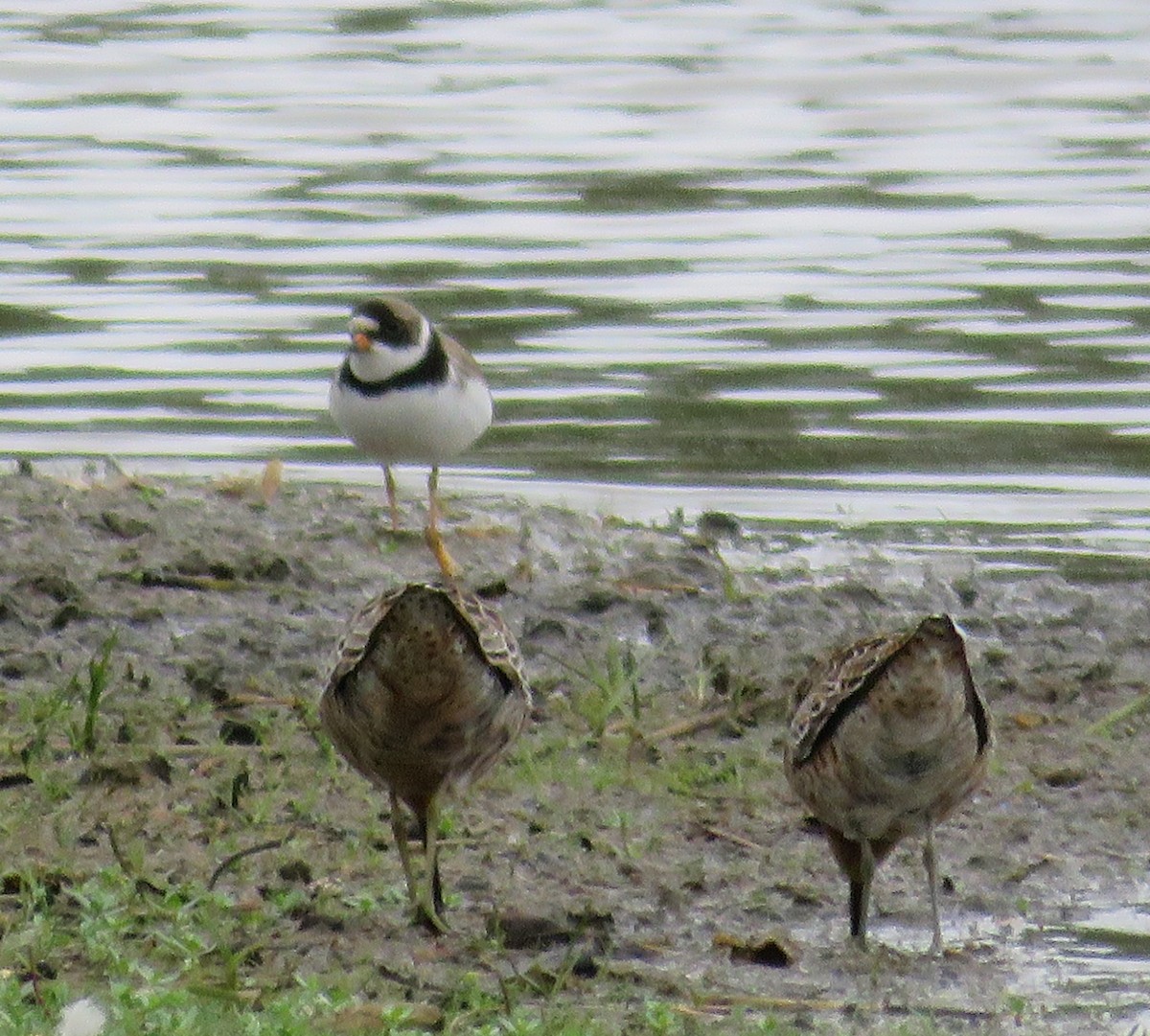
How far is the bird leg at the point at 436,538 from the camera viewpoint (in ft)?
34.3

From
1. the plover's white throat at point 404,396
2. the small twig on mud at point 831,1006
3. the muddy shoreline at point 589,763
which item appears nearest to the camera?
the small twig on mud at point 831,1006

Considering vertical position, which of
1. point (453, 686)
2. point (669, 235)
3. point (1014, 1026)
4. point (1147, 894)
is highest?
Result: point (453, 686)

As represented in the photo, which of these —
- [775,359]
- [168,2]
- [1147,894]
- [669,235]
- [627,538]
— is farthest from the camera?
[168,2]

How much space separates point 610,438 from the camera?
13180mm

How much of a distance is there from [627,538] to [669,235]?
20.5ft

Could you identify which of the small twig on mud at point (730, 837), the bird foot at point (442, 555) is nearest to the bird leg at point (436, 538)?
the bird foot at point (442, 555)

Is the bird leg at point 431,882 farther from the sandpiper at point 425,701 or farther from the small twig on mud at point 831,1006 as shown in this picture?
the small twig on mud at point 831,1006

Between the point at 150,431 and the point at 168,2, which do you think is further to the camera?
the point at 168,2

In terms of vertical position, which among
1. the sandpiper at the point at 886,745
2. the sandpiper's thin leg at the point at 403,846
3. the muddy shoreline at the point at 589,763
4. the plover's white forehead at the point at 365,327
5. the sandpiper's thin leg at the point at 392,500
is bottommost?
the sandpiper's thin leg at the point at 392,500

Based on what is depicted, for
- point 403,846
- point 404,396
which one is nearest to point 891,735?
point 403,846

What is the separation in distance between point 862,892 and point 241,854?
167 cm

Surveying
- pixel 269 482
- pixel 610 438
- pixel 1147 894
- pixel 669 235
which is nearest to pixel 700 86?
pixel 669 235

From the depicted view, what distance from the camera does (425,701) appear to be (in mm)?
6613

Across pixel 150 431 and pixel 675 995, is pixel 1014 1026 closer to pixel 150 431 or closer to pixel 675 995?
pixel 675 995
